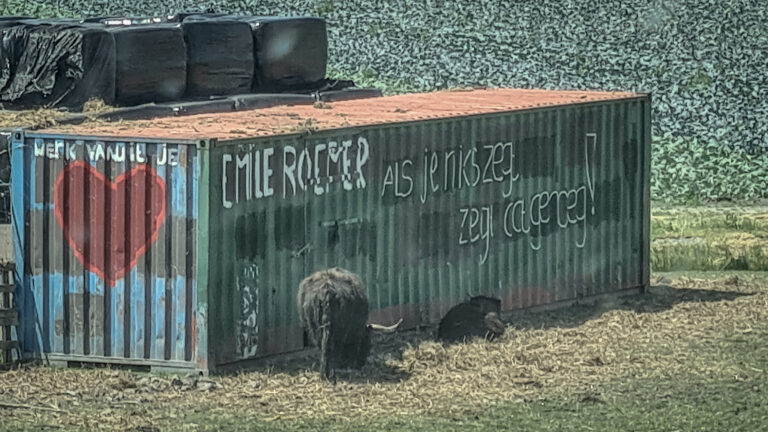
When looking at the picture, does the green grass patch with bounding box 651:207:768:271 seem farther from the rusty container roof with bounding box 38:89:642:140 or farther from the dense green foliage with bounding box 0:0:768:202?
the dense green foliage with bounding box 0:0:768:202

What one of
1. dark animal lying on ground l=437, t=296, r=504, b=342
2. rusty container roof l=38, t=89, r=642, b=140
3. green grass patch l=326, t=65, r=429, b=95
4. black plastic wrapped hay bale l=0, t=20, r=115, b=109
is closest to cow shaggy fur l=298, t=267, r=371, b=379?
rusty container roof l=38, t=89, r=642, b=140

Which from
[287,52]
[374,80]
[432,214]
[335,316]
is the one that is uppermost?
[287,52]

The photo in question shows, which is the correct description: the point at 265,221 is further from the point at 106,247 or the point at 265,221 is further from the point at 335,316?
the point at 106,247

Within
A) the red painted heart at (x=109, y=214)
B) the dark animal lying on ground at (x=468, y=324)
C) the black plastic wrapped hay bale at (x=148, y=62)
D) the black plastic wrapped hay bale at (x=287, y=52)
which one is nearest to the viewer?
the red painted heart at (x=109, y=214)

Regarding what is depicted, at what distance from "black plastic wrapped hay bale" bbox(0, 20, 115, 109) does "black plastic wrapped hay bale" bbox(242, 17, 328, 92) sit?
8.37ft

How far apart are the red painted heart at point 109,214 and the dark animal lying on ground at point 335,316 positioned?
4.84ft

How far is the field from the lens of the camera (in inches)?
499

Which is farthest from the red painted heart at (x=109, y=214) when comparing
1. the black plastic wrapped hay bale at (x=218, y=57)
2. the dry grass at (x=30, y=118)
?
the black plastic wrapped hay bale at (x=218, y=57)

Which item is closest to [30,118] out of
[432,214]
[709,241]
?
[432,214]

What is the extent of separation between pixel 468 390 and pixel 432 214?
3.63m

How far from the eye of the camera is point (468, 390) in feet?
45.6

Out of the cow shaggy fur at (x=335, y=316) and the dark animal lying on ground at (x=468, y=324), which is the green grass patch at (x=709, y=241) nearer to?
the dark animal lying on ground at (x=468, y=324)

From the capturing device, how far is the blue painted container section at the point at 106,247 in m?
14.4

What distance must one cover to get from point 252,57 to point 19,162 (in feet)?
15.7
